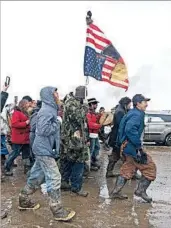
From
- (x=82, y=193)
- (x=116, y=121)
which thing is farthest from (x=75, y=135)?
(x=116, y=121)

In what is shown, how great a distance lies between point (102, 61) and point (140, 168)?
3.97 m

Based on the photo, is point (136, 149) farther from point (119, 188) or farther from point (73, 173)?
point (73, 173)

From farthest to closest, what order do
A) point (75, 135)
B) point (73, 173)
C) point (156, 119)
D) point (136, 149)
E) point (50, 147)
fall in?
point (156, 119) → point (73, 173) → point (75, 135) → point (136, 149) → point (50, 147)

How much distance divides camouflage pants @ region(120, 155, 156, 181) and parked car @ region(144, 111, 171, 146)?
1081cm

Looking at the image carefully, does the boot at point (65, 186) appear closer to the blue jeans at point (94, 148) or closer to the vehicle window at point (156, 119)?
the blue jeans at point (94, 148)

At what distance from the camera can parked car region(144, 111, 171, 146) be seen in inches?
709

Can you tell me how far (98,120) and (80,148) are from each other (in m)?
3.20

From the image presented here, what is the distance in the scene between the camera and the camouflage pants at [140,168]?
23.6 ft

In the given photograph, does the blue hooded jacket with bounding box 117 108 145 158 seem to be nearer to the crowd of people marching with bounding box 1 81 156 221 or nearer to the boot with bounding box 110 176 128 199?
the crowd of people marching with bounding box 1 81 156 221

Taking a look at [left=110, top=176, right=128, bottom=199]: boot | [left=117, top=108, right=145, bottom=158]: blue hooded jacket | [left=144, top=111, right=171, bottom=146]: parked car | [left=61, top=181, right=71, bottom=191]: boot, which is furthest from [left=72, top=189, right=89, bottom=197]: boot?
[left=144, top=111, right=171, bottom=146]: parked car

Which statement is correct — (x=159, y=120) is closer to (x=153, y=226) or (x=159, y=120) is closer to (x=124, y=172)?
(x=124, y=172)

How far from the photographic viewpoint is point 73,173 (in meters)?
7.51

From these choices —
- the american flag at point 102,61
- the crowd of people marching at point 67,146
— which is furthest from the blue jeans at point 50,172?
the american flag at point 102,61

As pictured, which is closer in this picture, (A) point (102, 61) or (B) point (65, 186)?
(B) point (65, 186)
